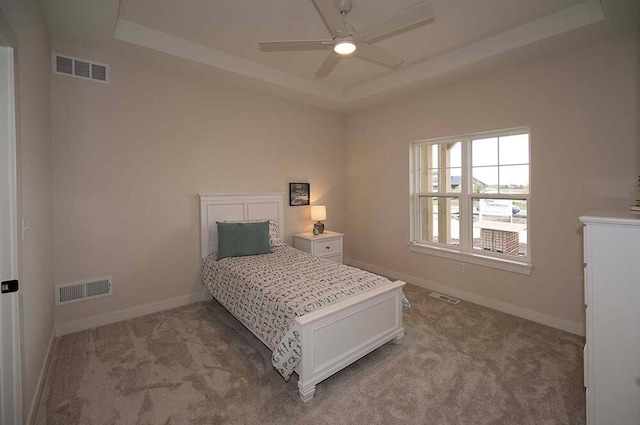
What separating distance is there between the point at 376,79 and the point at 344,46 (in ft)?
6.84

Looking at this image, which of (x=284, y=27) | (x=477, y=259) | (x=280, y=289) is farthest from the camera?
(x=477, y=259)

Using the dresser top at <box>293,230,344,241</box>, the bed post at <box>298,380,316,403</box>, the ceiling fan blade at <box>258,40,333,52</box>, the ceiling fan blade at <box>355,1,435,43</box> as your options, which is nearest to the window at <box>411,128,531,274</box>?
the dresser top at <box>293,230,344,241</box>

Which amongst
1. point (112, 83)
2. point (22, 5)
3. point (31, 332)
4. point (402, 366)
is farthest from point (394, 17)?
point (31, 332)

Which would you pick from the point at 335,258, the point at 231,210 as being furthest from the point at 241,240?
the point at 335,258

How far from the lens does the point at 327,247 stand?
14.5 ft

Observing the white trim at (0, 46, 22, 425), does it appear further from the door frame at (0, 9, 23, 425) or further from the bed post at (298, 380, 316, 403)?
the bed post at (298, 380, 316, 403)

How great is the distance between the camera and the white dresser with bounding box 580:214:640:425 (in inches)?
60.3

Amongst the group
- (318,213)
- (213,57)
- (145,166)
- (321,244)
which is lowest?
(321,244)

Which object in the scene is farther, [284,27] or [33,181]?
[284,27]

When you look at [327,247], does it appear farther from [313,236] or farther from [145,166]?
[145,166]

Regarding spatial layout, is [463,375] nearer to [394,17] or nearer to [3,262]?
[394,17]

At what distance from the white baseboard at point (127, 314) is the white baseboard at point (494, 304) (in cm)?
267

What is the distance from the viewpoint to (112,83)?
3062mm

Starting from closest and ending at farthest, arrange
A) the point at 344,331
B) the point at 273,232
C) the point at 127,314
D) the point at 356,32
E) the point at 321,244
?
the point at 356,32 → the point at 344,331 → the point at 127,314 → the point at 273,232 → the point at 321,244
